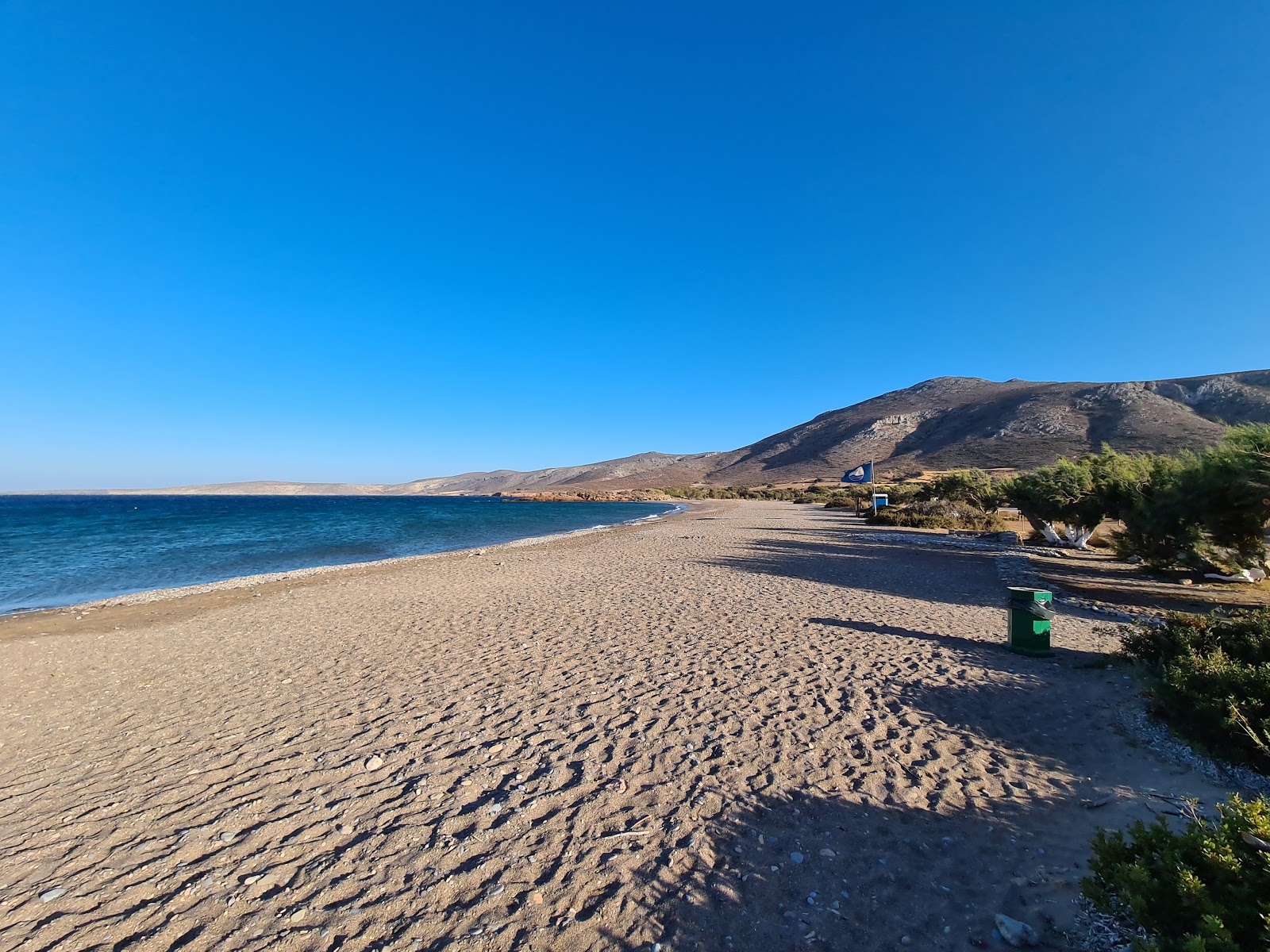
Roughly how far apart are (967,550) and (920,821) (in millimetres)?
16724

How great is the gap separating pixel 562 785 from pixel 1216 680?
18.4ft

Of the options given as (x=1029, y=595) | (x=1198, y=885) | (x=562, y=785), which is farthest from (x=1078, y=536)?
(x=562, y=785)

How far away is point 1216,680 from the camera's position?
4.44 m

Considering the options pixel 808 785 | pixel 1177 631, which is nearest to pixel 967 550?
pixel 1177 631

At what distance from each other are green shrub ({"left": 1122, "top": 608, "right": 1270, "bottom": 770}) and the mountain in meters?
29.6

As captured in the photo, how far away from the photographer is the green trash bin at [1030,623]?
6.96 metres

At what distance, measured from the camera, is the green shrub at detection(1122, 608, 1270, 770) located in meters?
3.99

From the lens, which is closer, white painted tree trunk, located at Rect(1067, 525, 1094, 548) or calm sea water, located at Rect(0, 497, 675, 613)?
white painted tree trunk, located at Rect(1067, 525, 1094, 548)

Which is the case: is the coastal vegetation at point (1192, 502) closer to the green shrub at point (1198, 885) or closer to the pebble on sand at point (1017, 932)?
the green shrub at point (1198, 885)

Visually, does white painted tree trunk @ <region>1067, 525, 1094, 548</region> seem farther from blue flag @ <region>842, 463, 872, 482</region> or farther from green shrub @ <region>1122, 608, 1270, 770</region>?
blue flag @ <region>842, 463, 872, 482</region>

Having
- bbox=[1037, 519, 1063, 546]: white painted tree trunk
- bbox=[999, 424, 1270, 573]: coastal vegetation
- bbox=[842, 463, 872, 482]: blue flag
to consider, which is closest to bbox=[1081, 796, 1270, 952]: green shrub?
bbox=[999, 424, 1270, 573]: coastal vegetation

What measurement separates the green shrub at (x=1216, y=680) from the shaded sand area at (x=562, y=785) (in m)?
0.50

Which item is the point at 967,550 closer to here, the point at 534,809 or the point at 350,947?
the point at 534,809

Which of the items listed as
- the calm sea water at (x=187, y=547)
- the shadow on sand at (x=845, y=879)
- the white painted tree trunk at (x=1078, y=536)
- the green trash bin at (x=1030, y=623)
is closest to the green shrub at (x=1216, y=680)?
the green trash bin at (x=1030, y=623)
